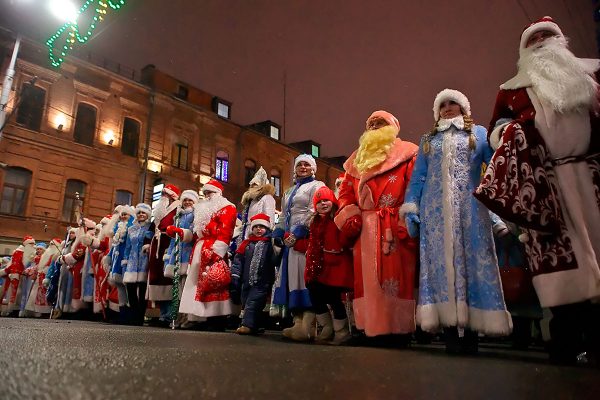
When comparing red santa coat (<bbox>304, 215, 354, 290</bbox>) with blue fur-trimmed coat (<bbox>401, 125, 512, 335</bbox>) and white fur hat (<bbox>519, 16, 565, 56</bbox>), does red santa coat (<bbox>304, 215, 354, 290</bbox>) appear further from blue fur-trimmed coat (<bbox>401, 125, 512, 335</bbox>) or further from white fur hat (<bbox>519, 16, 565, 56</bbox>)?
white fur hat (<bbox>519, 16, 565, 56</bbox>)

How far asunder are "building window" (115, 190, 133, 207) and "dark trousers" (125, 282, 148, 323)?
15773 millimetres

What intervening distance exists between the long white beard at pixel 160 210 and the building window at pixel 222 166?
63.3 feet

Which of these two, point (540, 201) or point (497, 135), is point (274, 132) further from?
point (540, 201)

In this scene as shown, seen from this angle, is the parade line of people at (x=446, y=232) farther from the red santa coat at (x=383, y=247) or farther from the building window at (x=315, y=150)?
the building window at (x=315, y=150)

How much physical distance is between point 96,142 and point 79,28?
9201mm

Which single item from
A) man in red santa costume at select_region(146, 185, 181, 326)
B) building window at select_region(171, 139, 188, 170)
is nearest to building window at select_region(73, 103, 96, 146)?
building window at select_region(171, 139, 188, 170)

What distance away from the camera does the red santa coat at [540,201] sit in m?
2.50

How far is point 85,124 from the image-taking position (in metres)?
21.9

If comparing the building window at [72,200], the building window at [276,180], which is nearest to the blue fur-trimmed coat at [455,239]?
the building window at [72,200]

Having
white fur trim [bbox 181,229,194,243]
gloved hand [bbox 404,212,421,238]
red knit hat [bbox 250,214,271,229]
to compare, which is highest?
red knit hat [bbox 250,214,271,229]

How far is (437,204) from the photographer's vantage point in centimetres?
346

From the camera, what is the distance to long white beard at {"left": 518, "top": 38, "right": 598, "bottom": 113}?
2.76 m

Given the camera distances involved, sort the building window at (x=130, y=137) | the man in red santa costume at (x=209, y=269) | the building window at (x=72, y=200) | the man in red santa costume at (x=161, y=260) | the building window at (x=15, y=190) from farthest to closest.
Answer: the building window at (x=130, y=137) → the building window at (x=72, y=200) → the building window at (x=15, y=190) → the man in red santa costume at (x=161, y=260) → the man in red santa costume at (x=209, y=269)

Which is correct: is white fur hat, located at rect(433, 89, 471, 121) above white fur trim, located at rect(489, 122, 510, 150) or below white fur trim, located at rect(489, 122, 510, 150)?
above
